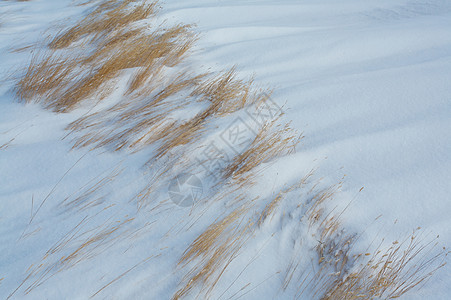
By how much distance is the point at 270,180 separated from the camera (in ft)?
5.28

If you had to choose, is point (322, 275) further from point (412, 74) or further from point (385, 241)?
point (412, 74)

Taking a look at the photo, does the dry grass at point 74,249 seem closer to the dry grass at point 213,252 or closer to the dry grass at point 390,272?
the dry grass at point 213,252

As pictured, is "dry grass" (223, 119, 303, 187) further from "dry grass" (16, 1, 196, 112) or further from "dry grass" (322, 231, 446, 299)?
"dry grass" (16, 1, 196, 112)

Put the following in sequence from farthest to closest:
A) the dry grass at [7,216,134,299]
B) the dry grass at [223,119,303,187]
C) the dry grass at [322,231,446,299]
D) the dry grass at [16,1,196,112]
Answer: the dry grass at [16,1,196,112] < the dry grass at [223,119,303,187] < the dry grass at [7,216,134,299] < the dry grass at [322,231,446,299]

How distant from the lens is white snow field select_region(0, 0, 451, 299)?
4.35ft

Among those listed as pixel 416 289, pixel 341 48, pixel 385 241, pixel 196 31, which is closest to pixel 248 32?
pixel 196 31

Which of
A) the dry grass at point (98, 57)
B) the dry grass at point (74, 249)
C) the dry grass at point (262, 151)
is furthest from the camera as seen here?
the dry grass at point (98, 57)

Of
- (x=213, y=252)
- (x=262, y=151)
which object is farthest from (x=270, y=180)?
(x=213, y=252)

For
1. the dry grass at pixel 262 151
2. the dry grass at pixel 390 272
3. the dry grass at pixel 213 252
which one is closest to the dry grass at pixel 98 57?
the dry grass at pixel 262 151

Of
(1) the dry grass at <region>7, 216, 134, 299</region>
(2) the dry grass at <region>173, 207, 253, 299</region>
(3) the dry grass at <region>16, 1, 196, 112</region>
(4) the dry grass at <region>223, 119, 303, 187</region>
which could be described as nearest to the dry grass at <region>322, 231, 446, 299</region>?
(2) the dry grass at <region>173, 207, 253, 299</region>

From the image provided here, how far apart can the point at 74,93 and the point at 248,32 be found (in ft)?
5.57

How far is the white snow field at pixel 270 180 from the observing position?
52.2 inches

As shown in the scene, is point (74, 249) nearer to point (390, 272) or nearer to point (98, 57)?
point (390, 272)

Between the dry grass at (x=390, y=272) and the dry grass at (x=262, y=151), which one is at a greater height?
the dry grass at (x=262, y=151)
